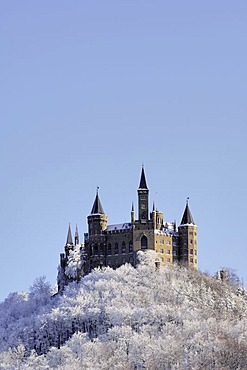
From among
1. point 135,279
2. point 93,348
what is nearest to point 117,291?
point 135,279

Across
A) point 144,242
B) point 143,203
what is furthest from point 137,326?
point 143,203

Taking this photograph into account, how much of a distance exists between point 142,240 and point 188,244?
6859mm

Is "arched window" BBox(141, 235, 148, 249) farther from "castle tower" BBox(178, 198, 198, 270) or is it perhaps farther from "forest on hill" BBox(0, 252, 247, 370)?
"castle tower" BBox(178, 198, 198, 270)

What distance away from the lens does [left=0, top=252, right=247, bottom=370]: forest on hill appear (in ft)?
550

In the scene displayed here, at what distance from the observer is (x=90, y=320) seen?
613 ft

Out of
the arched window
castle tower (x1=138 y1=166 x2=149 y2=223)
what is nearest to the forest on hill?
the arched window

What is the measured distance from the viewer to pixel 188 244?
197 metres

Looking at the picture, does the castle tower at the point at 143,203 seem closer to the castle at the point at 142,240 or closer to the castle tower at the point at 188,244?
the castle at the point at 142,240

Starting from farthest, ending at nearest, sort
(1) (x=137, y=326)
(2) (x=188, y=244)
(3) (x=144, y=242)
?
1. (2) (x=188, y=244)
2. (3) (x=144, y=242)
3. (1) (x=137, y=326)

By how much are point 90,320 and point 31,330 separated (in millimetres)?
9566

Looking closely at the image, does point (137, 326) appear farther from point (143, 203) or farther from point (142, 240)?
point (143, 203)

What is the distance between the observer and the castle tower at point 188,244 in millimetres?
195875

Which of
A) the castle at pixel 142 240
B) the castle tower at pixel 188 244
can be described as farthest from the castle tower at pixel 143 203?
the castle tower at pixel 188 244

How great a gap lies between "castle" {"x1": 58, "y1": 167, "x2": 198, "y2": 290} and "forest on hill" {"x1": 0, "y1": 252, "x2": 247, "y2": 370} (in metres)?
2.24
